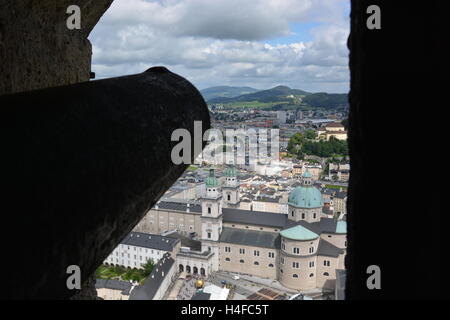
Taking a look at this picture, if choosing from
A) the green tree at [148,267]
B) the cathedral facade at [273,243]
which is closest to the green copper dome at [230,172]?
the cathedral facade at [273,243]

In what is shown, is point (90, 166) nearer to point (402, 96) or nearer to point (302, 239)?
point (402, 96)

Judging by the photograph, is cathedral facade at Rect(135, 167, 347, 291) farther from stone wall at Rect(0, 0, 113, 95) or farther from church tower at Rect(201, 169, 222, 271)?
stone wall at Rect(0, 0, 113, 95)

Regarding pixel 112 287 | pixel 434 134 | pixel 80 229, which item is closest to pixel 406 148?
pixel 434 134

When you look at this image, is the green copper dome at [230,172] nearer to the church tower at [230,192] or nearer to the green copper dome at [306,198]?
the church tower at [230,192]

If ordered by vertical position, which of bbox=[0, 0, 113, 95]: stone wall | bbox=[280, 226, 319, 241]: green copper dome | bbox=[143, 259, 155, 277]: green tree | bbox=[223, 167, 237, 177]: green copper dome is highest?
bbox=[0, 0, 113, 95]: stone wall

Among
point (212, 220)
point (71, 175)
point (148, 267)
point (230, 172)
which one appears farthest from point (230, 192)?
point (71, 175)

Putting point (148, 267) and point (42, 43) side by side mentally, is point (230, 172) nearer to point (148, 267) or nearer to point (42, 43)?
point (148, 267)

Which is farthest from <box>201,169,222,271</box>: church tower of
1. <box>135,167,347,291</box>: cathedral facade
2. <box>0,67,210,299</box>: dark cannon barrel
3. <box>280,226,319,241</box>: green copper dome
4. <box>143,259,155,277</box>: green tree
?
<box>0,67,210,299</box>: dark cannon barrel

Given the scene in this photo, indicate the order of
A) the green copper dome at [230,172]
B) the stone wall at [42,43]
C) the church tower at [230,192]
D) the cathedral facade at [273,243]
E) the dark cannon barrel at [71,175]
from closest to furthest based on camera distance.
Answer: the dark cannon barrel at [71,175] < the stone wall at [42,43] < the cathedral facade at [273,243] < the green copper dome at [230,172] < the church tower at [230,192]
